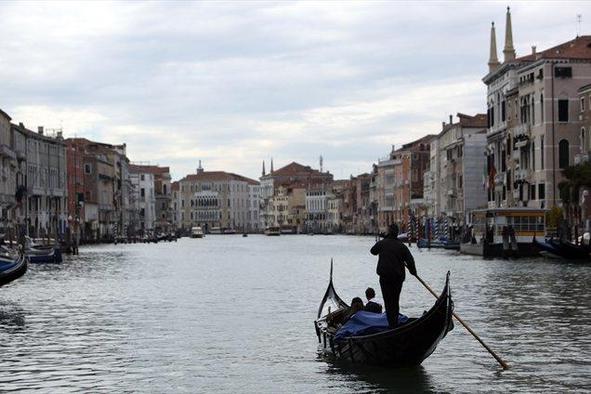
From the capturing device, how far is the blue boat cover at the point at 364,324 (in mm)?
13641

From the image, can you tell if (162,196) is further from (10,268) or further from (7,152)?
(10,268)

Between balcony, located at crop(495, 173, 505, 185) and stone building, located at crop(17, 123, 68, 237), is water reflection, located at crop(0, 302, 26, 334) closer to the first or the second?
balcony, located at crop(495, 173, 505, 185)

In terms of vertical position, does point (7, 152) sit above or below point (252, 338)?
above

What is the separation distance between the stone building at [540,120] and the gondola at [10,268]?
34.7 meters

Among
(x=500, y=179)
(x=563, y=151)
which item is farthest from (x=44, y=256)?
(x=500, y=179)

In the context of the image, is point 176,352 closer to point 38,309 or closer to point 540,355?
point 540,355

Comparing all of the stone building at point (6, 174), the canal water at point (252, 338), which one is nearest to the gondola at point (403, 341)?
the canal water at point (252, 338)

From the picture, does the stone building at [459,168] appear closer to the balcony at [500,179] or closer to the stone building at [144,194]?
the balcony at [500,179]

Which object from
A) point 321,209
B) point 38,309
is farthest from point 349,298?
point 321,209

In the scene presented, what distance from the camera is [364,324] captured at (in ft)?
45.6

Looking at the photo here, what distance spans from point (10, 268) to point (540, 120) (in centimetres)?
3707

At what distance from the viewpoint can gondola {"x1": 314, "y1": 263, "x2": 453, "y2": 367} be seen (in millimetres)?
12695

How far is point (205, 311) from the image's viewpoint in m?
22.4

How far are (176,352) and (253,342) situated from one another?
1.46 m
